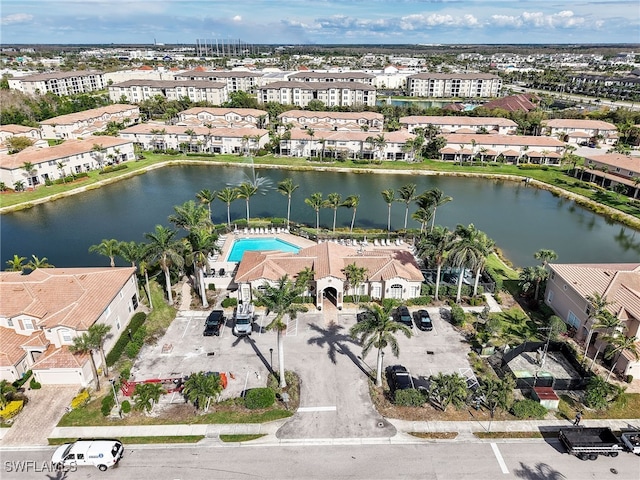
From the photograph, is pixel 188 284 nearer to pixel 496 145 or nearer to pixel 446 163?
pixel 446 163

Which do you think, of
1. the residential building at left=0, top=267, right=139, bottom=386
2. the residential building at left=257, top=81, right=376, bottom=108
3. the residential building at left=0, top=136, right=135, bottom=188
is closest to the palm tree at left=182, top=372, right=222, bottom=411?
the residential building at left=0, top=267, right=139, bottom=386

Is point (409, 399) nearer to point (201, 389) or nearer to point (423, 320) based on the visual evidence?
point (423, 320)

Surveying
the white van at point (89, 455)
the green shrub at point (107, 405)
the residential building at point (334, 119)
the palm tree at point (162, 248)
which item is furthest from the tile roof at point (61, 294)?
the residential building at point (334, 119)

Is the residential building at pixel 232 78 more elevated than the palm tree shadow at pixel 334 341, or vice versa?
the residential building at pixel 232 78

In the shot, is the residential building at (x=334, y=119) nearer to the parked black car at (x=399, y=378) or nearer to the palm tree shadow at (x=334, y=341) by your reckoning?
the palm tree shadow at (x=334, y=341)

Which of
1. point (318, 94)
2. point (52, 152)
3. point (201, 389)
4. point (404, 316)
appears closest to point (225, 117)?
point (318, 94)

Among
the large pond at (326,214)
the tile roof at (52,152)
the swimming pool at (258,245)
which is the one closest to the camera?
the swimming pool at (258,245)

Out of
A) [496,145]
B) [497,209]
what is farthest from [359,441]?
[496,145]

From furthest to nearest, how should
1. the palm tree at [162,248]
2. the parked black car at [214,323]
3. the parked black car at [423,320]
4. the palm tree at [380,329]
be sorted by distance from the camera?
the palm tree at [162,248] → the parked black car at [423,320] → the parked black car at [214,323] → the palm tree at [380,329]
